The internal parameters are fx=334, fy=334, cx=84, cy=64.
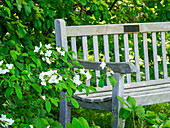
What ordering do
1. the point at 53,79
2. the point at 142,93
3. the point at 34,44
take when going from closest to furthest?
the point at 53,79, the point at 142,93, the point at 34,44

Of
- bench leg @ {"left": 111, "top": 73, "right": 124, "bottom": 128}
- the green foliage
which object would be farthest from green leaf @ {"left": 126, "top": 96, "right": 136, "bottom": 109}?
bench leg @ {"left": 111, "top": 73, "right": 124, "bottom": 128}

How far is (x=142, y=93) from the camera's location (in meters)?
2.67

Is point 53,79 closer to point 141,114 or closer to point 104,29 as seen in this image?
point 141,114

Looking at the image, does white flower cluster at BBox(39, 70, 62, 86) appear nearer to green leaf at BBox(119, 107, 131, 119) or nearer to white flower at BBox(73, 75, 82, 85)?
white flower at BBox(73, 75, 82, 85)

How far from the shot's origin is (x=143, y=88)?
2.92 metres

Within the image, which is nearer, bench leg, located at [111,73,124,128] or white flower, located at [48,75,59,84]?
white flower, located at [48,75,59,84]

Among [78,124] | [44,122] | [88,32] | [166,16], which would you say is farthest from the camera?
[166,16]

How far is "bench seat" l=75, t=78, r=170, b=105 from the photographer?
8.13 ft

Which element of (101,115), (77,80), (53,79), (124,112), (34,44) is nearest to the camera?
(53,79)

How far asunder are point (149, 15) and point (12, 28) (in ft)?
7.13

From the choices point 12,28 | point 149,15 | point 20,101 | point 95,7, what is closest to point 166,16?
point 149,15

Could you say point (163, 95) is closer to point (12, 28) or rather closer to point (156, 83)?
point (156, 83)

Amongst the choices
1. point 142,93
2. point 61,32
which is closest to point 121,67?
point 142,93

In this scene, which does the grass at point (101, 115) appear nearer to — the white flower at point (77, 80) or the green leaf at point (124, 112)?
the green leaf at point (124, 112)
